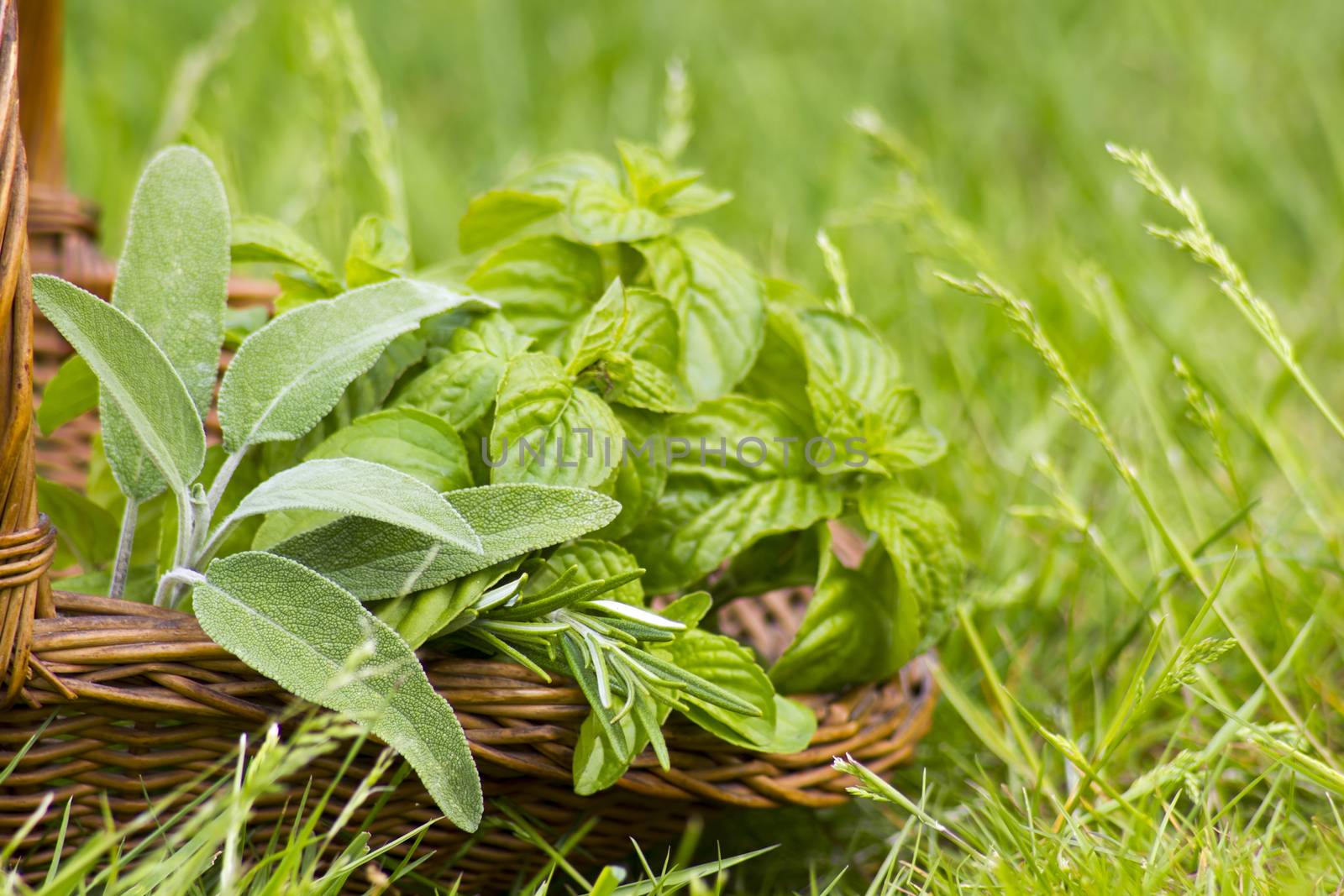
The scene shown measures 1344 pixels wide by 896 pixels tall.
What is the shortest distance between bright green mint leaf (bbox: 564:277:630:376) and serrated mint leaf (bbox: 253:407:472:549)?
0.24 ft

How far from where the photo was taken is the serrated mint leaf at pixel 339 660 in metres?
0.45

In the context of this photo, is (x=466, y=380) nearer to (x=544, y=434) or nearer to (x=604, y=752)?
(x=544, y=434)

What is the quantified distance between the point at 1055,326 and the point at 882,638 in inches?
26.2

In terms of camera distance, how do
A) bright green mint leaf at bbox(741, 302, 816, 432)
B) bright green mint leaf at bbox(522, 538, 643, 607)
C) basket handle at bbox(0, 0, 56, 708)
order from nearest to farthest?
1. basket handle at bbox(0, 0, 56, 708)
2. bright green mint leaf at bbox(522, 538, 643, 607)
3. bright green mint leaf at bbox(741, 302, 816, 432)

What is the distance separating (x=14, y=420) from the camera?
428mm

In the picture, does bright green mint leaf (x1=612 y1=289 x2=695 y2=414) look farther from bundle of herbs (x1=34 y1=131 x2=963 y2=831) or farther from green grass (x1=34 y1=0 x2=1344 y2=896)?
green grass (x1=34 y1=0 x2=1344 y2=896)

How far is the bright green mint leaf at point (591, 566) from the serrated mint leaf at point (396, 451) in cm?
6

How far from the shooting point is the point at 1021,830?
1.77 ft

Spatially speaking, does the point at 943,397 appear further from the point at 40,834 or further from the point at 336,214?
the point at 40,834

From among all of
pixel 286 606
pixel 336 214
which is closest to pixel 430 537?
pixel 286 606

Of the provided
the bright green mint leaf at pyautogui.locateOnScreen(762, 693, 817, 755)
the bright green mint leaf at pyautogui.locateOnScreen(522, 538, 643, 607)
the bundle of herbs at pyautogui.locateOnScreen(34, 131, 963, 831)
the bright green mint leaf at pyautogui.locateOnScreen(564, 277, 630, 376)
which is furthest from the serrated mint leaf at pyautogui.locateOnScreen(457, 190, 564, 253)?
the bright green mint leaf at pyautogui.locateOnScreen(762, 693, 817, 755)

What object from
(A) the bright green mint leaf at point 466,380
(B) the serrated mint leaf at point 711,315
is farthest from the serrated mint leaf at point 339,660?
(B) the serrated mint leaf at point 711,315

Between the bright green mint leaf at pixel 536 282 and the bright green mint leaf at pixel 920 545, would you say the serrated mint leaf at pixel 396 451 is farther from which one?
the bright green mint leaf at pixel 920 545

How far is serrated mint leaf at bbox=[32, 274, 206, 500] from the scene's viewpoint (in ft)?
1.50
